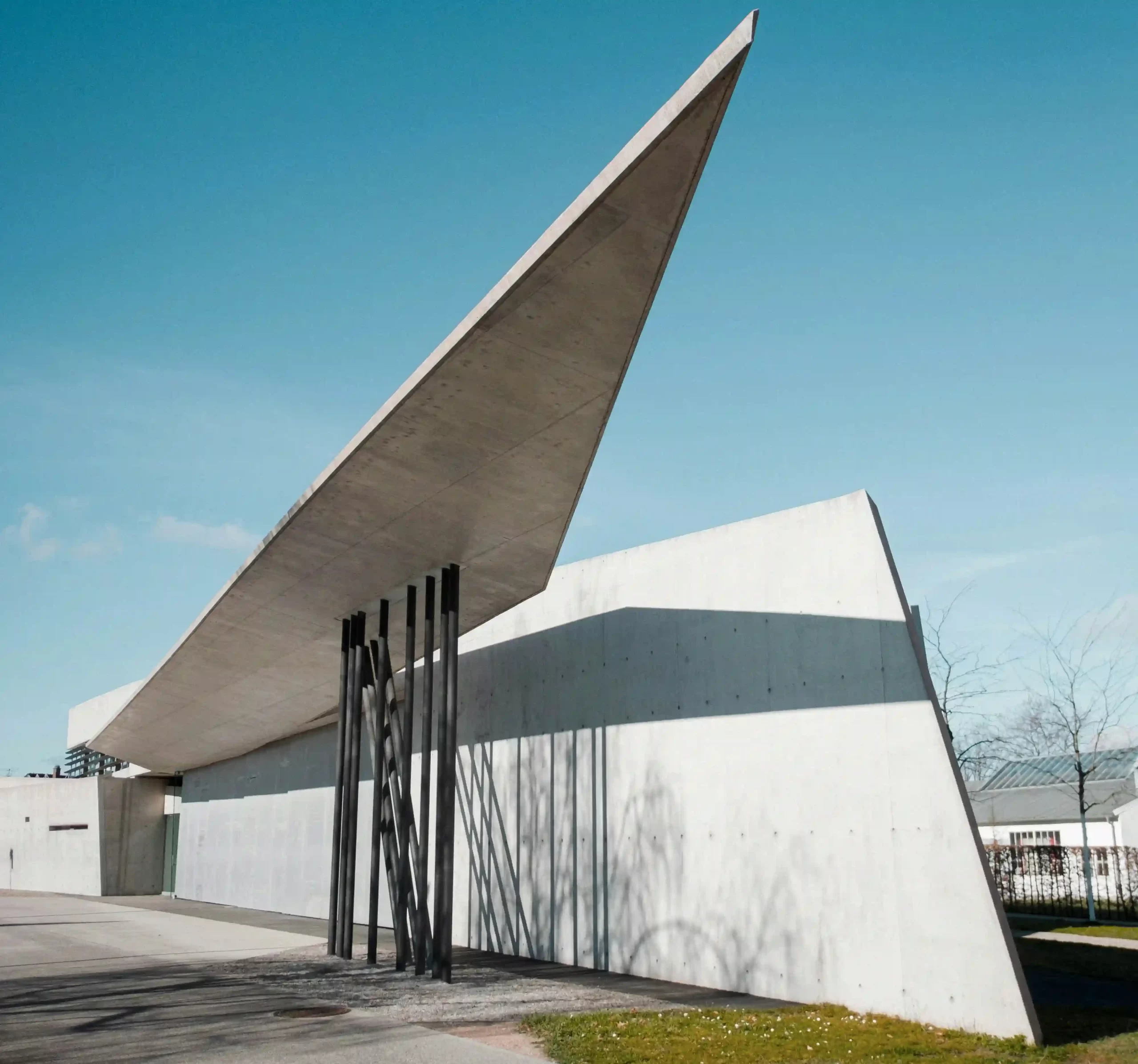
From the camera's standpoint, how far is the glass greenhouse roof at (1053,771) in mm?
34156

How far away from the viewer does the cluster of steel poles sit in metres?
12.1

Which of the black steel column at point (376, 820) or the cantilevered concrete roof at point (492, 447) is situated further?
the black steel column at point (376, 820)

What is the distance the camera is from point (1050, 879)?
68.0 feet

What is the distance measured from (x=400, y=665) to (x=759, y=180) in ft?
34.6

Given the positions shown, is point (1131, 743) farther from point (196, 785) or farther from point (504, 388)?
point (504, 388)

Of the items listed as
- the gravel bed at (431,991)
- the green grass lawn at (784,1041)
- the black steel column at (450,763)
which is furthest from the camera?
the black steel column at (450,763)

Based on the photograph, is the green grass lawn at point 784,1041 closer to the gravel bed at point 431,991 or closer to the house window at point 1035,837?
the gravel bed at point 431,991

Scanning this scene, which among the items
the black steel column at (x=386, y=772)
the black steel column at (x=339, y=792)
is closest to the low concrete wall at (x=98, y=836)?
the black steel column at (x=339, y=792)

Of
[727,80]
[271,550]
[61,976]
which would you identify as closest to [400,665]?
[271,550]

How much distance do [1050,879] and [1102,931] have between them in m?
4.87

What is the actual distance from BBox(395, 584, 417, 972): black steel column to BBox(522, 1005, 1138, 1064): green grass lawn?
3814 millimetres

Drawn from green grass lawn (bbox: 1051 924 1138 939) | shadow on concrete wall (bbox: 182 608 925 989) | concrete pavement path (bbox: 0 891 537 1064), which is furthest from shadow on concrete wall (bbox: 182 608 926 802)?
green grass lawn (bbox: 1051 924 1138 939)

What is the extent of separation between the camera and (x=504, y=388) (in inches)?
352

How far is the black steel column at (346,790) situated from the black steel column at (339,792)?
2 centimetres
